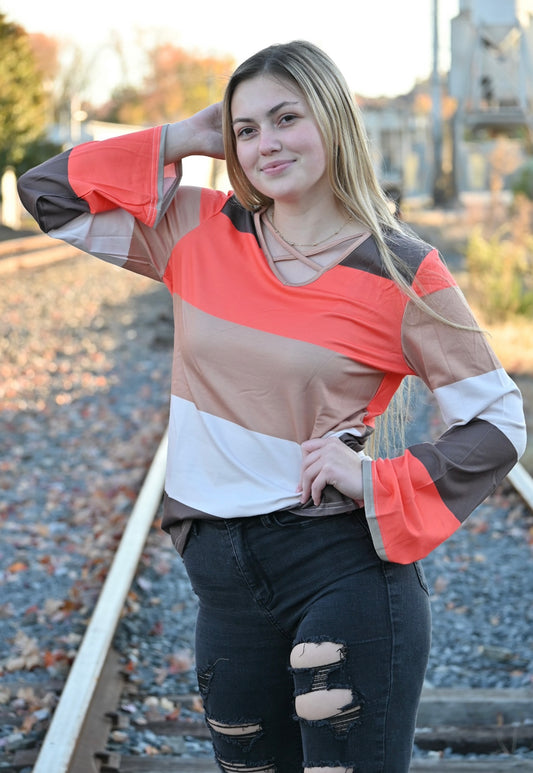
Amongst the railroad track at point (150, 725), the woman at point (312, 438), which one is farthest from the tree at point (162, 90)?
the woman at point (312, 438)

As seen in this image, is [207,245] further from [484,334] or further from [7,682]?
[7,682]

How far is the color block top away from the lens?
201 centimetres

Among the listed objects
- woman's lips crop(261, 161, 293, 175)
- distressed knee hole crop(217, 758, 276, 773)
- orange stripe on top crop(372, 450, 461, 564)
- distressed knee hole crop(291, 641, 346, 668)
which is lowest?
distressed knee hole crop(217, 758, 276, 773)

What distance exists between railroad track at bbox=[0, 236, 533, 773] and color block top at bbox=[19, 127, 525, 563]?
1394 mm

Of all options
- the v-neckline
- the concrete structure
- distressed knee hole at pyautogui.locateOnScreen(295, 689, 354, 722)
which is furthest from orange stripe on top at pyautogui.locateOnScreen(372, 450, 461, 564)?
the concrete structure

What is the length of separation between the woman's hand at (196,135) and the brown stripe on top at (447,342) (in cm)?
69

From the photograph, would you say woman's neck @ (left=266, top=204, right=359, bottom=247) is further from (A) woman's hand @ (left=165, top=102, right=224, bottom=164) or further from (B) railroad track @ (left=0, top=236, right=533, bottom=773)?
(B) railroad track @ (left=0, top=236, right=533, bottom=773)

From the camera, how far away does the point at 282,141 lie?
2.11m

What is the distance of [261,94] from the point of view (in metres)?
2.12

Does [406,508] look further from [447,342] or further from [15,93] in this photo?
[15,93]

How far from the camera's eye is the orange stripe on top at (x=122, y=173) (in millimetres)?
2312

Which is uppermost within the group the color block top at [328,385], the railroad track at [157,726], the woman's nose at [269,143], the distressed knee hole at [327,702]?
the woman's nose at [269,143]

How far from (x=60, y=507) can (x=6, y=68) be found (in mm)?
23006

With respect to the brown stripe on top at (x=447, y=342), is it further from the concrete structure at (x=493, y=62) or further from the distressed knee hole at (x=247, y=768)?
the concrete structure at (x=493, y=62)
